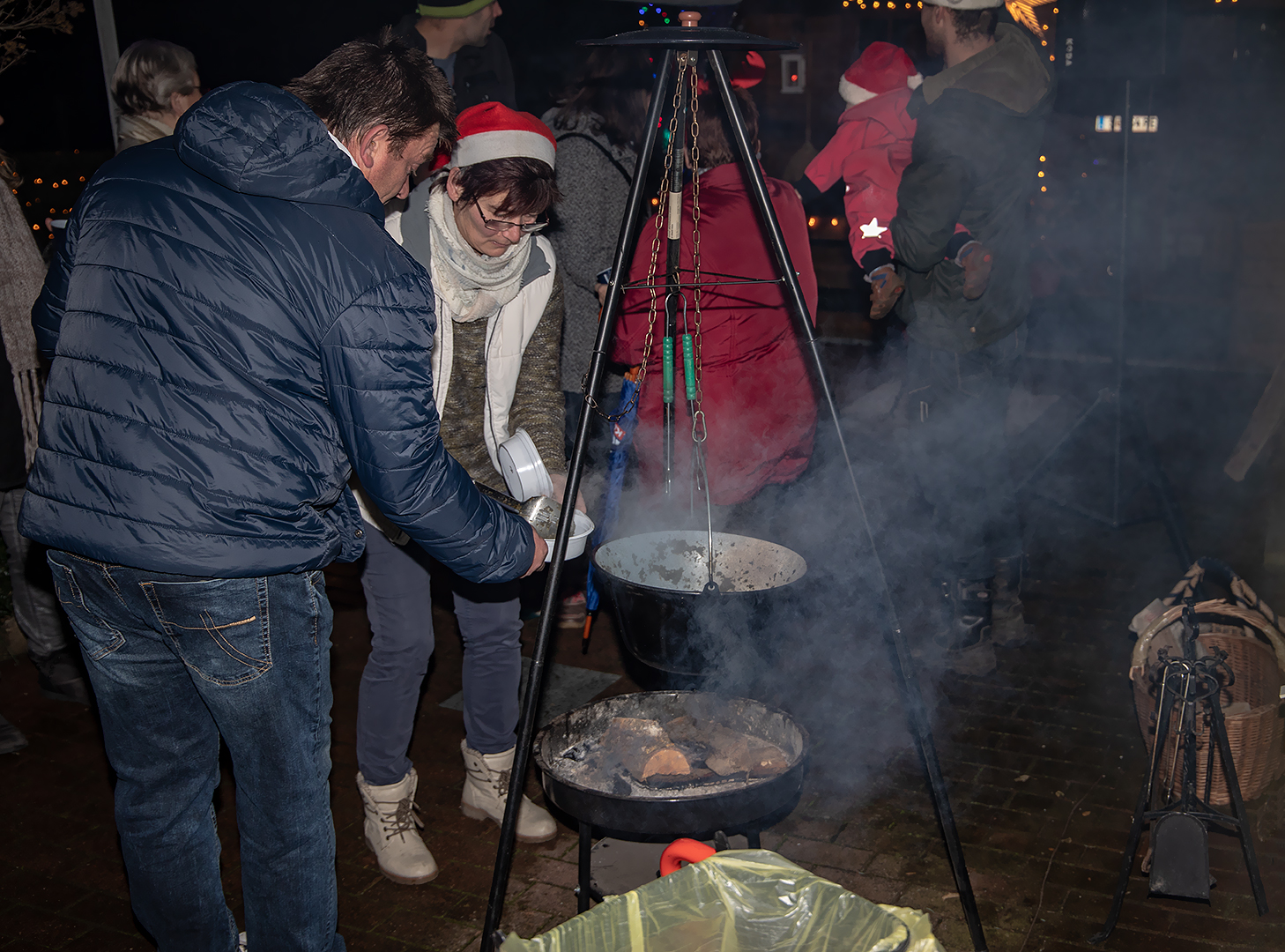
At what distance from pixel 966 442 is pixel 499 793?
248cm

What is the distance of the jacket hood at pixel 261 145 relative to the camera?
6.34 feet

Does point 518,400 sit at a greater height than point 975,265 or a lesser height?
lesser

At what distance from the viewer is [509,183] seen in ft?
9.14

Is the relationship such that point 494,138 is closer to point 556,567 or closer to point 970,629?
point 556,567

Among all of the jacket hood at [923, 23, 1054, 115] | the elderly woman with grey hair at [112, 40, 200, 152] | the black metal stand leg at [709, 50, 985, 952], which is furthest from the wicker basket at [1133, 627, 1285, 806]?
the elderly woman with grey hair at [112, 40, 200, 152]

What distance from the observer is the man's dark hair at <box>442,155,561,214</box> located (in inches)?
110

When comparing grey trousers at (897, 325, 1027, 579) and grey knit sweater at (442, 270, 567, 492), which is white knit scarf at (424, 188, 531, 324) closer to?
grey knit sweater at (442, 270, 567, 492)

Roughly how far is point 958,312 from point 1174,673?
1908mm

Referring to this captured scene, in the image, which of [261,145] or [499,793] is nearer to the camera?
[261,145]

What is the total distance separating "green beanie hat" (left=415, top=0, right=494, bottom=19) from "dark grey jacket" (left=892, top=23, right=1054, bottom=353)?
1979 mm

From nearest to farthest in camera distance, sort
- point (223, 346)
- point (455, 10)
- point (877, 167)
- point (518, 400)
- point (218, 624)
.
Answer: point (223, 346), point (218, 624), point (518, 400), point (455, 10), point (877, 167)

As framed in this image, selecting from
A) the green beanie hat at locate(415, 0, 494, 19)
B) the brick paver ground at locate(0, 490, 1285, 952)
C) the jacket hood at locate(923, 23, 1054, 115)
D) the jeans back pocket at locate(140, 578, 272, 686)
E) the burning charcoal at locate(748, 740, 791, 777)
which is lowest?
the brick paver ground at locate(0, 490, 1285, 952)

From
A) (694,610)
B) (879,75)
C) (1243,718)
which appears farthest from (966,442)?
(694,610)

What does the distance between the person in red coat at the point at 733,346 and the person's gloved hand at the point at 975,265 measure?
0.74 meters
